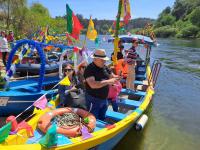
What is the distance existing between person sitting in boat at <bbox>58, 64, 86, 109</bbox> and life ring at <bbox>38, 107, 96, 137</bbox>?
12.6 inches

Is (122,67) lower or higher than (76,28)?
lower

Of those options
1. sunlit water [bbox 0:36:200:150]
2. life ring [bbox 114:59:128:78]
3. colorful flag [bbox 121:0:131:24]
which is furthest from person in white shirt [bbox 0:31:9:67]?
sunlit water [bbox 0:36:200:150]

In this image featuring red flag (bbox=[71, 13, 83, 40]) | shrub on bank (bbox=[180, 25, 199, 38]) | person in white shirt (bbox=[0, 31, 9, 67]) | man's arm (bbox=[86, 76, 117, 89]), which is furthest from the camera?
shrub on bank (bbox=[180, 25, 199, 38])

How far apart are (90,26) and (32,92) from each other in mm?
2592

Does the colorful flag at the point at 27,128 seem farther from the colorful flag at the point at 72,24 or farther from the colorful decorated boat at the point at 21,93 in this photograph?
the colorful flag at the point at 72,24

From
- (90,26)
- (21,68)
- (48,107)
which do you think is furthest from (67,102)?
(21,68)

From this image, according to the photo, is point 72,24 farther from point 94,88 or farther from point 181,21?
point 181,21

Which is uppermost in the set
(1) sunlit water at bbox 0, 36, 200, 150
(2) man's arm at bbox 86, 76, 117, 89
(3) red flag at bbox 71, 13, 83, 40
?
(3) red flag at bbox 71, 13, 83, 40

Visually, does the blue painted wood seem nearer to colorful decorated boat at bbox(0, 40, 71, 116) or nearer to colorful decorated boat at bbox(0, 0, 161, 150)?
colorful decorated boat at bbox(0, 0, 161, 150)

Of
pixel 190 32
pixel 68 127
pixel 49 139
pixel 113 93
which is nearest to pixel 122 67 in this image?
pixel 113 93

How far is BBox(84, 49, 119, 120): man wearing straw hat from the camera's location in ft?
18.3

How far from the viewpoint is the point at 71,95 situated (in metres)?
6.77

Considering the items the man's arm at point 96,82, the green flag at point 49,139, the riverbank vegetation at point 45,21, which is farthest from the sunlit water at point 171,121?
the riverbank vegetation at point 45,21

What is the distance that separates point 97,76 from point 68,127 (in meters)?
1.08
